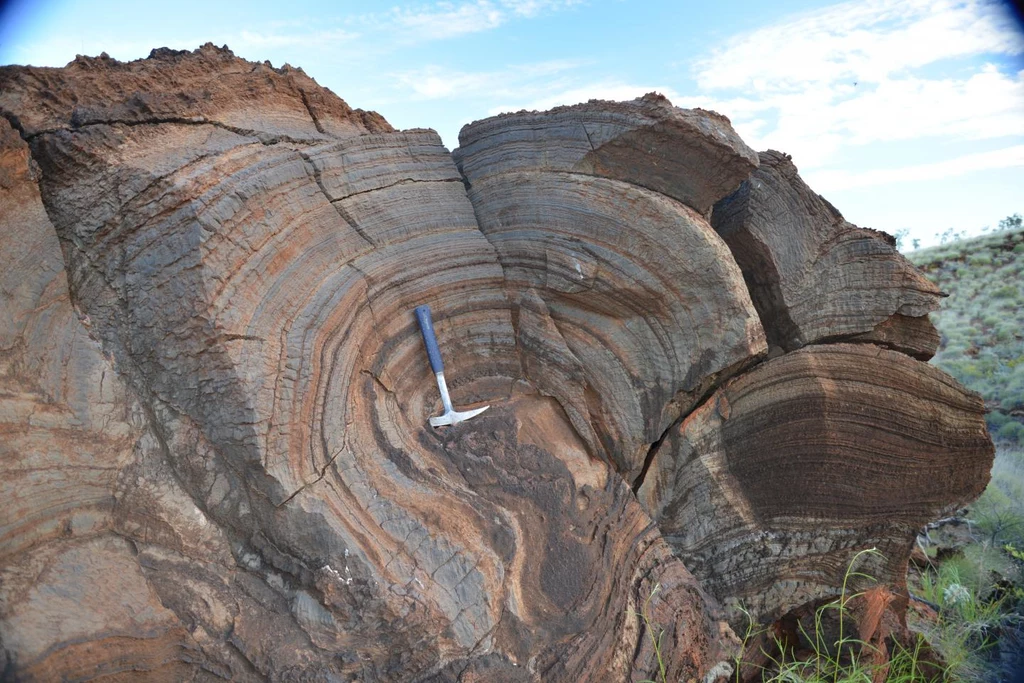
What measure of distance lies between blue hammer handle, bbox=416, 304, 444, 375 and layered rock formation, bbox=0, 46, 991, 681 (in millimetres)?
55

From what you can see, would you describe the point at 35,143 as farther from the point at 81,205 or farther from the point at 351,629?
the point at 351,629

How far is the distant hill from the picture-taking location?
6.11 meters

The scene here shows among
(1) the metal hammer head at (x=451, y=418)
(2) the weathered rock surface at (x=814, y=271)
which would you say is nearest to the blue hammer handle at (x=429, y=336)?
(1) the metal hammer head at (x=451, y=418)

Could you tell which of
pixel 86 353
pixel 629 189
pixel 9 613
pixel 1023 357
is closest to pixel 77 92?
pixel 86 353

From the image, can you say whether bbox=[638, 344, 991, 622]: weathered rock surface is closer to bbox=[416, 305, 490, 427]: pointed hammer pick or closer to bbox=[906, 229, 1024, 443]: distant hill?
bbox=[416, 305, 490, 427]: pointed hammer pick

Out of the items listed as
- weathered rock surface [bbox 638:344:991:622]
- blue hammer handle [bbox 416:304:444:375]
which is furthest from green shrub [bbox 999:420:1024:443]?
blue hammer handle [bbox 416:304:444:375]

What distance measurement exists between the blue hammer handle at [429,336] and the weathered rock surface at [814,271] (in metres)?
1.39

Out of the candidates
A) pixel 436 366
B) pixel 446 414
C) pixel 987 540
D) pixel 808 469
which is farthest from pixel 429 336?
pixel 987 540

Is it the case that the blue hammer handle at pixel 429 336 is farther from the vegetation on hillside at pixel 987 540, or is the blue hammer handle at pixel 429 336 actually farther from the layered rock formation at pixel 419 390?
the vegetation on hillside at pixel 987 540

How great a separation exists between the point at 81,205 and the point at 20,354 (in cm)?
51

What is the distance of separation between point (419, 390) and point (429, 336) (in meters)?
0.21

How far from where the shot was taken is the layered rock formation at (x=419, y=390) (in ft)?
7.11

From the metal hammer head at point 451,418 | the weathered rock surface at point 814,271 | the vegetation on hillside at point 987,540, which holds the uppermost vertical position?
the weathered rock surface at point 814,271

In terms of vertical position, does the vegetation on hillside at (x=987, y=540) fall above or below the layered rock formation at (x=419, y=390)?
below
